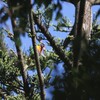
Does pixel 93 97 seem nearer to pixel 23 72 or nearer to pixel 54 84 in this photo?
pixel 54 84

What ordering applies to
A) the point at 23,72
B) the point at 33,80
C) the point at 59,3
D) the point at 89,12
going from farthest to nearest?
the point at 33,80, the point at 89,12, the point at 23,72, the point at 59,3

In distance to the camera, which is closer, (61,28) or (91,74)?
(91,74)

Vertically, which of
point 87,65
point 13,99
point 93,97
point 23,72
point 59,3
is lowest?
point 13,99

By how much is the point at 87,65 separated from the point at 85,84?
25 centimetres

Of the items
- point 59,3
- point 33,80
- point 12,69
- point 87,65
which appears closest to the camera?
point 87,65

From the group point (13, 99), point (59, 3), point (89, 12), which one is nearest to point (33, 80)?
point (13, 99)

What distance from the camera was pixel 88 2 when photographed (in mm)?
6992

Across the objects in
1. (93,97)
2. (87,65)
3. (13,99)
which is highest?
(87,65)

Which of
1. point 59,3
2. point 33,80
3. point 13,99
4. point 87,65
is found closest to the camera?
point 87,65

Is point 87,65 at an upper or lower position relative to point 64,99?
upper

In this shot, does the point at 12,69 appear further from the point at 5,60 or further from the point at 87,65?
the point at 87,65

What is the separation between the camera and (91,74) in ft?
10.8

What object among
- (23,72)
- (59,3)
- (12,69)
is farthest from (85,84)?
(12,69)

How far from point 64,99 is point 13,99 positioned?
232 inches
